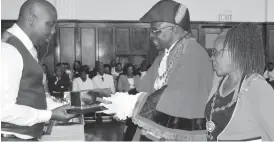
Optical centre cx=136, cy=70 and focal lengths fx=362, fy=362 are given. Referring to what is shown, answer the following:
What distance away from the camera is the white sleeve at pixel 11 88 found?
147 centimetres

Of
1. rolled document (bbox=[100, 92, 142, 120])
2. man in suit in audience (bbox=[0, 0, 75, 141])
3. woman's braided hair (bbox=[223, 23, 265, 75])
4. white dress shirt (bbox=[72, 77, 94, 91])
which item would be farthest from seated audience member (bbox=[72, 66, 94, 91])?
woman's braided hair (bbox=[223, 23, 265, 75])

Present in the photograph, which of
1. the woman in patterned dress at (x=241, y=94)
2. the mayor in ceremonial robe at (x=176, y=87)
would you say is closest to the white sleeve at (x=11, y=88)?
the mayor in ceremonial robe at (x=176, y=87)

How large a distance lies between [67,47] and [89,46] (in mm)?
690

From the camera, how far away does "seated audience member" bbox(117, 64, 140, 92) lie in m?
8.41

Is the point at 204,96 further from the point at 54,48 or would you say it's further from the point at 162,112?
the point at 54,48

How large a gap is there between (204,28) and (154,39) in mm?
10104

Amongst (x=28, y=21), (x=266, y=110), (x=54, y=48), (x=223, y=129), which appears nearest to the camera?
(x=266, y=110)

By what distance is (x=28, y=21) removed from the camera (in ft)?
5.54

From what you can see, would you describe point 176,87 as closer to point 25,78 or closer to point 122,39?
point 25,78

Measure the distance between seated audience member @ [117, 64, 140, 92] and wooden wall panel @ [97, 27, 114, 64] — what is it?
286 cm

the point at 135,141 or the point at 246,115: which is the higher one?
the point at 246,115

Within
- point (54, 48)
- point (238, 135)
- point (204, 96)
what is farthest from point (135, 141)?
point (54, 48)

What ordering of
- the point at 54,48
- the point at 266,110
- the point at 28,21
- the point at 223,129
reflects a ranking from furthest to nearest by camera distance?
the point at 54,48
the point at 28,21
the point at 223,129
the point at 266,110

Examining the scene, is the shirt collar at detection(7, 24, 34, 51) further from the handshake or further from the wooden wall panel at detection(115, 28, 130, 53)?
the wooden wall panel at detection(115, 28, 130, 53)
